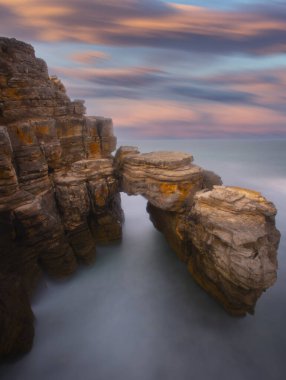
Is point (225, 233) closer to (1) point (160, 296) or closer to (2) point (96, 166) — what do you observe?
(1) point (160, 296)

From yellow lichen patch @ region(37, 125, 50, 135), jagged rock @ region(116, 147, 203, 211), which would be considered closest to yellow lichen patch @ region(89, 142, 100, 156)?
jagged rock @ region(116, 147, 203, 211)

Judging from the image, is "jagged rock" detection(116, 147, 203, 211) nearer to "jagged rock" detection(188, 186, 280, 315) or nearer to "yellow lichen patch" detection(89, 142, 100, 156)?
"jagged rock" detection(188, 186, 280, 315)

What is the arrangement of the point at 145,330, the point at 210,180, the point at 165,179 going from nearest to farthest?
the point at 145,330 → the point at 165,179 → the point at 210,180

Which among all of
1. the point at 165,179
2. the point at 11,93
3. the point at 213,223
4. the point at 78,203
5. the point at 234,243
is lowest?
the point at 78,203

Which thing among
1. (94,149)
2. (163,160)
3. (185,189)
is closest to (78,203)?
(94,149)

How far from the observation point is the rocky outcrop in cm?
898

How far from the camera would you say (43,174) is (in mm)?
10414

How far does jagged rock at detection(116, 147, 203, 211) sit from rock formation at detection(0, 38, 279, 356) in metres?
0.05

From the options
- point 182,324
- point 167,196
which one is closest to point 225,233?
point 167,196

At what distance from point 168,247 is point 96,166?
7.12 metres

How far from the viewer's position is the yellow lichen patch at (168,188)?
1059cm

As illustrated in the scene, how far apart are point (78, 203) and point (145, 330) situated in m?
6.66

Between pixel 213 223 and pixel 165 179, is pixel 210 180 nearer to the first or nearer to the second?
pixel 165 179

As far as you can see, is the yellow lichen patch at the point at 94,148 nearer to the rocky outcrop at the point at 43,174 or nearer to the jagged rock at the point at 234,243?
the rocky outcrop at the point at 43,174
